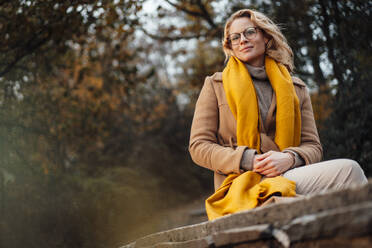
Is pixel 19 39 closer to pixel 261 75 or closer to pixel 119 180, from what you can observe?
pixel 261 75

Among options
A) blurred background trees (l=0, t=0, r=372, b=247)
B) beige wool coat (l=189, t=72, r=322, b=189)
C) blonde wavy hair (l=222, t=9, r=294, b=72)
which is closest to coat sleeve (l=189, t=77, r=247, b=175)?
beige wool coat (l=189, t=72, r=322, b=189)

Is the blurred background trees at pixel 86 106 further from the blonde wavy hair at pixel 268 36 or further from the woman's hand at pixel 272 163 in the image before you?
the woman's hand at pixel 272 163

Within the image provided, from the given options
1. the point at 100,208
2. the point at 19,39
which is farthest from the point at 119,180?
the point at 19,39

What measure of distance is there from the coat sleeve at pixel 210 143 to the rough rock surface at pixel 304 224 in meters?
0.47

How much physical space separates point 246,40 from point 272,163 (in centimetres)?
99

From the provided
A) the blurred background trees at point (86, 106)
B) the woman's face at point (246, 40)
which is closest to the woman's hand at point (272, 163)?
the woman's face at point (246, 40)

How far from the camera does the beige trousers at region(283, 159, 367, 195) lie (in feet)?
7.82

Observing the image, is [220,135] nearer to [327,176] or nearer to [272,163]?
[272,163]

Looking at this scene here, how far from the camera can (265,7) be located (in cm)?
813

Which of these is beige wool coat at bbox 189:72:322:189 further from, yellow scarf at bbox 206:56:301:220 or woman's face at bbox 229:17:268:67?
woman's face at bbox 229:17:268:67

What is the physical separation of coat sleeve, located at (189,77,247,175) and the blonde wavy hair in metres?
0.44

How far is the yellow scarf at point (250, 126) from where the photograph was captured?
8.36 ft

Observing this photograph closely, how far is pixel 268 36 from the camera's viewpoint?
3.24m

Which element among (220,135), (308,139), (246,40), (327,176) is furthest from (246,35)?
(327,176)
